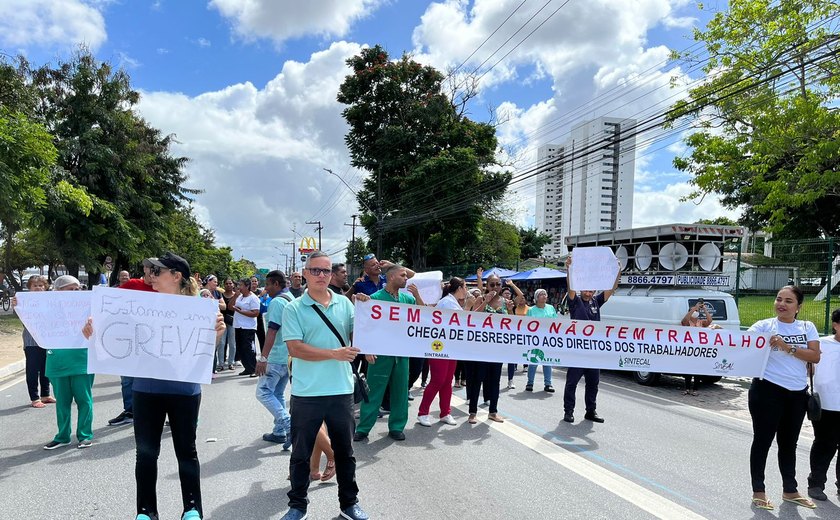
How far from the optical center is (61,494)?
171 inches

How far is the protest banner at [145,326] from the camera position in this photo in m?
3.79

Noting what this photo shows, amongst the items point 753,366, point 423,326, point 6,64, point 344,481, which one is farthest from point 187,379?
point 6,64

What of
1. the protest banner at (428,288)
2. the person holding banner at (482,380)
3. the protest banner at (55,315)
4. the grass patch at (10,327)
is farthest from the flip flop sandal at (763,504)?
the grass patch at (10,327)

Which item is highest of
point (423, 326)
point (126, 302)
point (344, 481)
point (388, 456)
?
point (126, 302)

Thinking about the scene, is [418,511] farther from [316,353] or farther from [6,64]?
[6,64]

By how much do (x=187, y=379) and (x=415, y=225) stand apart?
33.2m

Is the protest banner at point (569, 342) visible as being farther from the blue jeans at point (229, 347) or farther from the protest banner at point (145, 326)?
the blue jeans at point (229, 347)

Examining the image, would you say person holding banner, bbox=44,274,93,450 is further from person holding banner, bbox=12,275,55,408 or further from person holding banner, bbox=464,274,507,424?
person holding banner, bbox=464,274,507,424

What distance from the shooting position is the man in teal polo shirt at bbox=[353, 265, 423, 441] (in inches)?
228

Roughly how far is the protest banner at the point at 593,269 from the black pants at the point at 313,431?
392cm

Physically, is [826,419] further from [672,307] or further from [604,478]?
[672,307]

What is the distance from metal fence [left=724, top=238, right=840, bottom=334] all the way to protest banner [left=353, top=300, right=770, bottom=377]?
680cm

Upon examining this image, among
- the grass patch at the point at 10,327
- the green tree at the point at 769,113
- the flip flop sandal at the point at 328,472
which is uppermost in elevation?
the green tree at the point at 769,113

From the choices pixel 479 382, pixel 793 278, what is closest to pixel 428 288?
pixel 479 382
